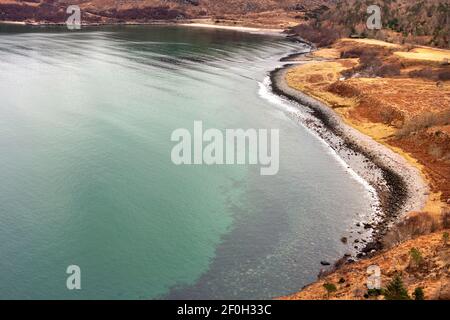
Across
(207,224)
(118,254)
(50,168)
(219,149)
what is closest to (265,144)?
(219,149)

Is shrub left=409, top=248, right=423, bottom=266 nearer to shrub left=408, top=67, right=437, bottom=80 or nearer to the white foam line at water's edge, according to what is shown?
the white foam line at water's edge

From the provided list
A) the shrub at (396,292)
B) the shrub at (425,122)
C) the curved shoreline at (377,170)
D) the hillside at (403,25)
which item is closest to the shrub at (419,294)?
the shrub at (396,292)

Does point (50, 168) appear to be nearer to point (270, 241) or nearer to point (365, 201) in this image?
point (270, 241)

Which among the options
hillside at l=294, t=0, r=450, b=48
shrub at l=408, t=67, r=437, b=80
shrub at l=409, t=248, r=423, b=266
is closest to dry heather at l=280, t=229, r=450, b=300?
shrub at l=409, t=248, r=423, b=266

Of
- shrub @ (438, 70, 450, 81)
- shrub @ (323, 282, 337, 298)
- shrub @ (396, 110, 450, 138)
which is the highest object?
shrub @ (438, 70, 450, 81)

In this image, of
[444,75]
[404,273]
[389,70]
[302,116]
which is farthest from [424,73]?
[404,273]

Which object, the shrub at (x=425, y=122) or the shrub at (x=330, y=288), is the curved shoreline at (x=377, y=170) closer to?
the shrub at (x=425, y=122)
